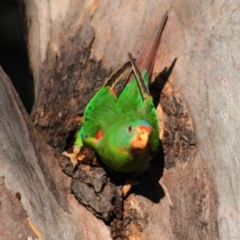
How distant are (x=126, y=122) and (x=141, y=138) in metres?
0.26

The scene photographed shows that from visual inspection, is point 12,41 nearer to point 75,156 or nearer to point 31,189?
point 75,156

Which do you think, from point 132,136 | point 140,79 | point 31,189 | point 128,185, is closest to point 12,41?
point 140,79

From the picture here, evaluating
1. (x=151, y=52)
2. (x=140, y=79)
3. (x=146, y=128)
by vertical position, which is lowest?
(x=146, y=128)

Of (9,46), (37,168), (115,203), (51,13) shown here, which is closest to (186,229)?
(115,203)

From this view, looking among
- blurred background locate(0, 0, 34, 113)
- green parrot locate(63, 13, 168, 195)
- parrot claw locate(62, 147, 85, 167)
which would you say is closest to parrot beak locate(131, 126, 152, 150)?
green parrot locate(63, 13, 168, 195)

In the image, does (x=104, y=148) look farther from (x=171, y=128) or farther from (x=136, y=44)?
(x=136, y=44)

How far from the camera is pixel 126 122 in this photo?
3809 mm

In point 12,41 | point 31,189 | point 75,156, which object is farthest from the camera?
point 12,41

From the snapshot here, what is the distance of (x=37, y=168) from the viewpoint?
3.24m

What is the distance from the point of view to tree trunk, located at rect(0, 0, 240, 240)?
10.3 ft

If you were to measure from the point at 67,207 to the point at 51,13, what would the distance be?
187 centimetres

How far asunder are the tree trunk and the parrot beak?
25 cm

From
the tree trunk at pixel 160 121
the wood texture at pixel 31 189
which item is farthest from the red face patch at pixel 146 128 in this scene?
the wood texture at pixel 31 189

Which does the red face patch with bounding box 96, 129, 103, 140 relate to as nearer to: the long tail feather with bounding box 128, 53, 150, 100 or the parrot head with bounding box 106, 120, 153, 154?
the parrot head with bounding box 106, 120, 153, 154
